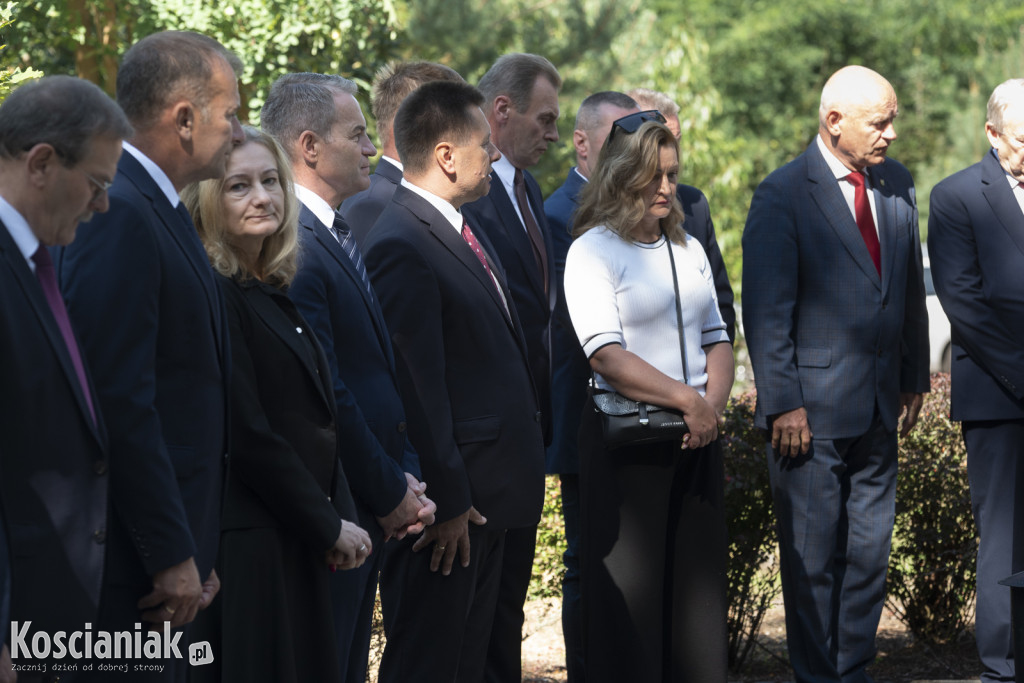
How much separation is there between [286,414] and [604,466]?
1547 millimetres

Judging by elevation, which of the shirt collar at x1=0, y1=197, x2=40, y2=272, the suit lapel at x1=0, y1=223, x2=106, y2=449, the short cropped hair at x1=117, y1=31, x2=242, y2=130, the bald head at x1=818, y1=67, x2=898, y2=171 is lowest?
the suit lapel at x1=0, y1=223, x2=106, y2=449

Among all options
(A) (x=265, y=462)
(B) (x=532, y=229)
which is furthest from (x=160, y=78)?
(B) (x=532, y=229)

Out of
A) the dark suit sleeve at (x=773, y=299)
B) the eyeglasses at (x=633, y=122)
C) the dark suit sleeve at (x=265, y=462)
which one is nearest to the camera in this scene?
the dark suit sleeve at (x=265, y=462)

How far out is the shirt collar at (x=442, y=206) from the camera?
4.11 m

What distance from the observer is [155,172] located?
9.59 feet

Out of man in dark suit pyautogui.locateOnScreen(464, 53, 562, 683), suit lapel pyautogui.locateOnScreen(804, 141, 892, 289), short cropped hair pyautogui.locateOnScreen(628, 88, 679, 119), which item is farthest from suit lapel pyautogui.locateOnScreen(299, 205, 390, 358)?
short cropped hair pyautogui.locateOnScreen(628, 88, 679, 119)

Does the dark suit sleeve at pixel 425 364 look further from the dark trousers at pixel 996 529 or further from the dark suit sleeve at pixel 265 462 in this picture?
the dark trousers at pixel 996 529

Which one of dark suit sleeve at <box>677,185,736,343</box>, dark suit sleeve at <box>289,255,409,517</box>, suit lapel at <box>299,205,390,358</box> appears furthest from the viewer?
dark suit sleeve at <box>677,185,736,343</box>

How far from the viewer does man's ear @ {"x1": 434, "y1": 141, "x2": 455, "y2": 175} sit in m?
4.12

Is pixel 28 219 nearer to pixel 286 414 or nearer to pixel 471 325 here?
pixel 286 414

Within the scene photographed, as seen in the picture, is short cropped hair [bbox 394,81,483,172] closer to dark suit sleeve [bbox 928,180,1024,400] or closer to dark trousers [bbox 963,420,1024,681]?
dark suit sleeve [bbox 928,180,1024,400]

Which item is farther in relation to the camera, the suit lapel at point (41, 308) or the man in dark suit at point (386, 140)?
the man in dark suit at point (386, 140)

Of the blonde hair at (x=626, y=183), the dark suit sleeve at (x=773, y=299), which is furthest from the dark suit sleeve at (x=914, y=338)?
the blonde hair at (x=626, y=183)

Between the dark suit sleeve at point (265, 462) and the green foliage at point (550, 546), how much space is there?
3.18m
